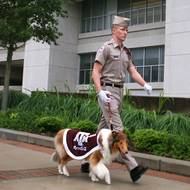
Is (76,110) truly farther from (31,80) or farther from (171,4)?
(31,80)

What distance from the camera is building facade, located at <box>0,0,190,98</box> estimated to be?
2517 centimetres

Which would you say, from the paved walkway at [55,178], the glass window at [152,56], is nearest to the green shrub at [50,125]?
the paved walkway at [55,178]

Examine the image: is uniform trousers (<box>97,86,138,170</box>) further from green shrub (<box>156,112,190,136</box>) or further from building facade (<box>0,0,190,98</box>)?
building facade (<box>0,0,190,98</box>)

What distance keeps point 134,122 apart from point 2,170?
500cm

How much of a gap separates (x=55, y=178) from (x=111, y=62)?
6.21 ft

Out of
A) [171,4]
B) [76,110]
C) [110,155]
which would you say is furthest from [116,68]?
[171,4]

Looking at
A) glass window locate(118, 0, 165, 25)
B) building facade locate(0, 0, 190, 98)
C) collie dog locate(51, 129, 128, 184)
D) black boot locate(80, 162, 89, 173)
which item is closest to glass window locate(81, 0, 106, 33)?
building facade locate(0, 0, 190, 98)

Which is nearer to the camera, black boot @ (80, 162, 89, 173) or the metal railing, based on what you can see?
black boot @ (80, 162, 89, 173)

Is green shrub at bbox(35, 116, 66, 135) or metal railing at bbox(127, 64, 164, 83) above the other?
metal railing at bbox(127, 64, 164, 83)

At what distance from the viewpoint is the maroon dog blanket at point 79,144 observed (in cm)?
682

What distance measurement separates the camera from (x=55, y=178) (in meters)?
6.89

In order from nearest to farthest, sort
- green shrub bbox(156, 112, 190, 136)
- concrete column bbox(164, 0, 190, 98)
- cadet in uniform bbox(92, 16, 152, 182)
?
cadet in uniform bbox(92, 16, 152, 182), green shrub bbox(156, 112, 190, 136), concrete column bbox(164, 0, 190, 98)

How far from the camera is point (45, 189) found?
612 cm

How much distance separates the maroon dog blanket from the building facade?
1799 cm
